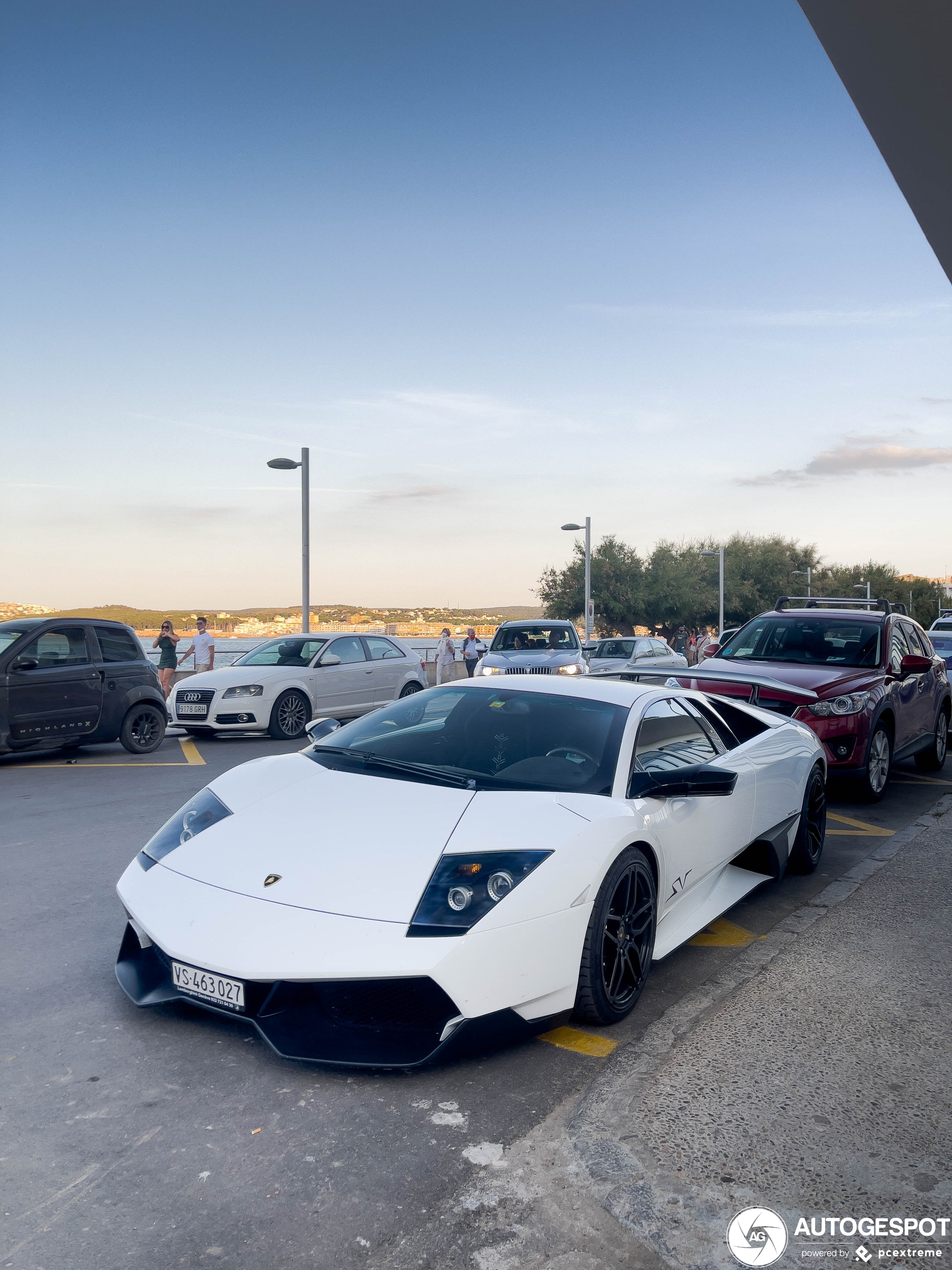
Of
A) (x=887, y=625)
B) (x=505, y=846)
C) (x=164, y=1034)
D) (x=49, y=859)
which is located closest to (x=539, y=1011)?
(x=505, y=846)

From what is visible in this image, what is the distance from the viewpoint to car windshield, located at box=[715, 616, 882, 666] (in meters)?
9.34

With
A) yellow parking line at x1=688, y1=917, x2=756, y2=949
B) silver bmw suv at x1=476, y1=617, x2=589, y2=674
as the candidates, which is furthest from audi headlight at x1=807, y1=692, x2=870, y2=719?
silver bmw suv at x1=476, y1=617, x2=589, y2=674

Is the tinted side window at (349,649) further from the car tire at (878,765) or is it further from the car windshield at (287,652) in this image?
the car tire at (878,765)

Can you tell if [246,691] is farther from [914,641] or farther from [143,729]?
[914,641]

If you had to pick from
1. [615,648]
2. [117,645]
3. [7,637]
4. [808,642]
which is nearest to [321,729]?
[808,642]

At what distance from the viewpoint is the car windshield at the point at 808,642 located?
9.34 m

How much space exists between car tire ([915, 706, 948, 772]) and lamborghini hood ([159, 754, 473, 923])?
841cm

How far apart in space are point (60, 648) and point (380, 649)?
19.0 ft

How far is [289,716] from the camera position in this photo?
45.5ft

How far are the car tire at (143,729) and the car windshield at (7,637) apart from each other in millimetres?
1594

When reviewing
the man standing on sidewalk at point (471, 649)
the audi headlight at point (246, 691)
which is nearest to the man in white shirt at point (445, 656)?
the man standing on sidewalk at point (471, 649)

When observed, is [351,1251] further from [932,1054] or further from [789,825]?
[789,825]

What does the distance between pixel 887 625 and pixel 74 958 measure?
772cm

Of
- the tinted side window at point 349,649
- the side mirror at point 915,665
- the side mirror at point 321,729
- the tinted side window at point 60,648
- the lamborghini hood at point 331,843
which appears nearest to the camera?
the lamborghini hood at point 331,843
